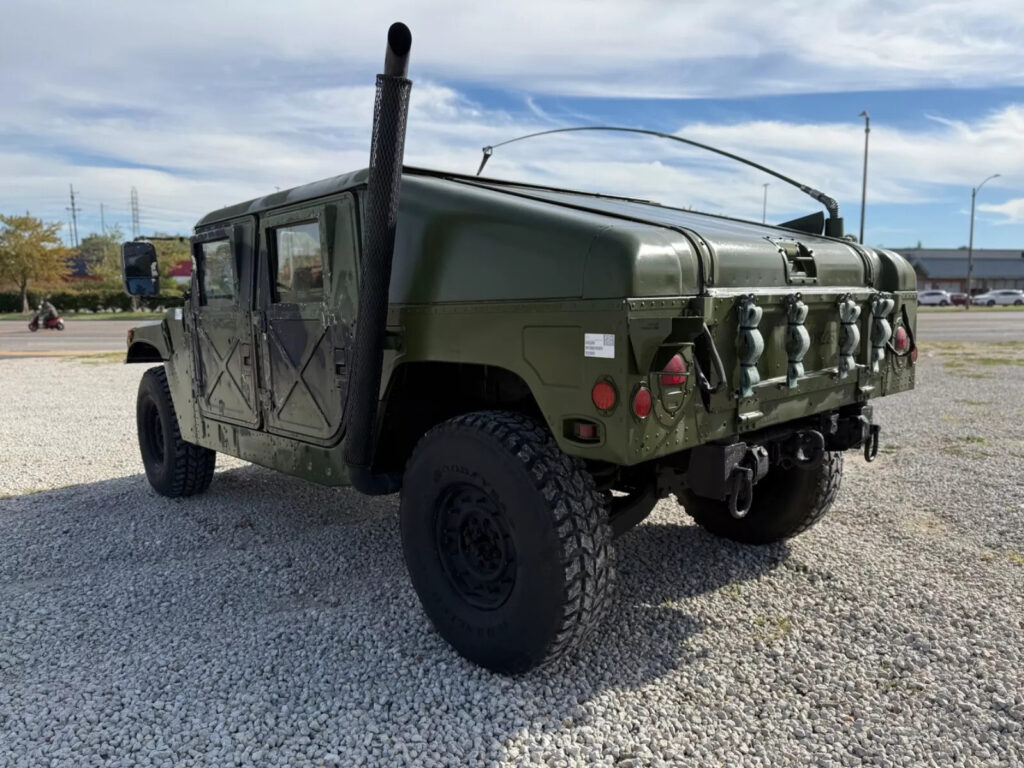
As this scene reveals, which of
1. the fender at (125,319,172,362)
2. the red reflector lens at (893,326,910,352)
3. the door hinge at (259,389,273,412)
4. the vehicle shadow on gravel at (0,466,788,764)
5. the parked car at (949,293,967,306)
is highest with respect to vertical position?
the parked car at (949,293,967,306)

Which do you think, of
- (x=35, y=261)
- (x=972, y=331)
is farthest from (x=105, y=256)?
(x=972, y=331)

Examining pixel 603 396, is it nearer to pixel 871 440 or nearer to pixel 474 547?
pixel 474 547

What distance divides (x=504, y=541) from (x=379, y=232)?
133cm

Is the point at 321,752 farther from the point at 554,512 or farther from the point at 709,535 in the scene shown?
the point at 709,535

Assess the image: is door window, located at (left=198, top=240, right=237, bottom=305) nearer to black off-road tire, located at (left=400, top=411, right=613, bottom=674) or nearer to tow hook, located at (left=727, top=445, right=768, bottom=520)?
black off-road tire, located at (left=400, top=411, right=613, bottom=674)

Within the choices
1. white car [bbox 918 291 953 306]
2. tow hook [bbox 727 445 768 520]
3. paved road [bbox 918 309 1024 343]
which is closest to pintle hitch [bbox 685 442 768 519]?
tow hook [bbox 727 445 768 520]

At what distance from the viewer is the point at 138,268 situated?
4891mm

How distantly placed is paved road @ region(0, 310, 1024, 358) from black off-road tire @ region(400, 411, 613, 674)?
1712cm

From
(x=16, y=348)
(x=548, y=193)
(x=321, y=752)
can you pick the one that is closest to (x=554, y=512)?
(x=321, y=752)

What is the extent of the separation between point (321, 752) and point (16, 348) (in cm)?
2023

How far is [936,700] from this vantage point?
290 centimetres

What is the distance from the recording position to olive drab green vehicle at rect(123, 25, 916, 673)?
107 inches

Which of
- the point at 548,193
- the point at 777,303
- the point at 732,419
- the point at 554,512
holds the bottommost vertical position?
the point at 554,512

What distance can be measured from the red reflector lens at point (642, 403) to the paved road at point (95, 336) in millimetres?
18036
